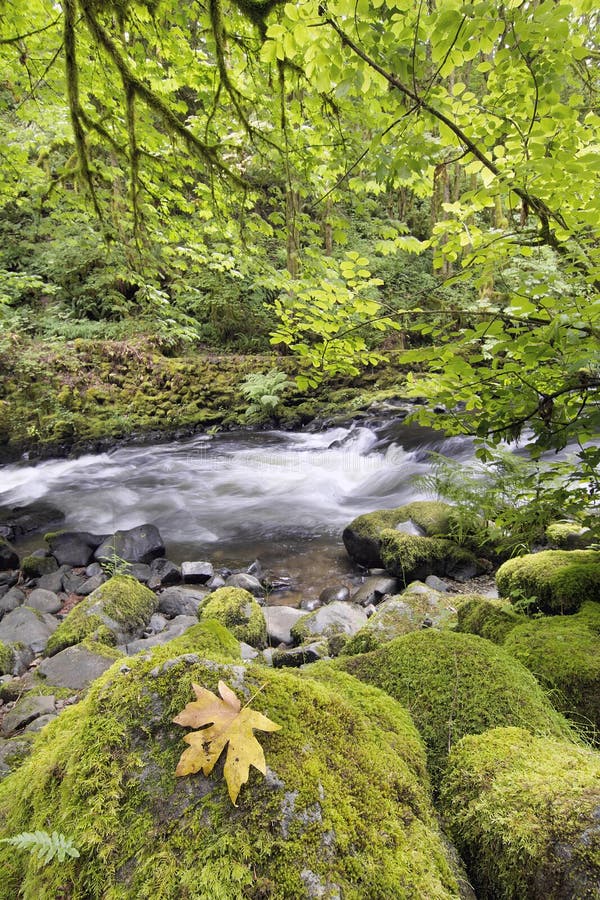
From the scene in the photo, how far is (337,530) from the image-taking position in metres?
7.74

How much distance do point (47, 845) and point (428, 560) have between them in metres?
5.21

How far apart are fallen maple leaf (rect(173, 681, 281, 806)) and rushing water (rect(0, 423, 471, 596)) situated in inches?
186

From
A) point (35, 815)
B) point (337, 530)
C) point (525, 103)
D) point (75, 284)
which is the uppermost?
point (75, 284)

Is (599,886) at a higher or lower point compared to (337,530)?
higher

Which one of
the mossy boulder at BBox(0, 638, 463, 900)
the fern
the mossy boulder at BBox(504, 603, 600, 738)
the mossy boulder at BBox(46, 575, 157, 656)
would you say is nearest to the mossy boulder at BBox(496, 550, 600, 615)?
the mossy boulder at BBox(504, 603, 600, 738)

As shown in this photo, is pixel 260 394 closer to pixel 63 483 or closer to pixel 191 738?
pixel 63 483

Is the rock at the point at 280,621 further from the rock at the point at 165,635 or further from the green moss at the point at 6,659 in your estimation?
the green moss at the point at 6,659

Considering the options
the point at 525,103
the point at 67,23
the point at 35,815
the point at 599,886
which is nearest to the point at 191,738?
Answer: the point at 35,815

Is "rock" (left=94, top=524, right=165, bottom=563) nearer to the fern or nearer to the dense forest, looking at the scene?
the dense forest

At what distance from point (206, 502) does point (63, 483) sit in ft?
12.1

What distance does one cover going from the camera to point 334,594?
5609 mm

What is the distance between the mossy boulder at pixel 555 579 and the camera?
9.62ft

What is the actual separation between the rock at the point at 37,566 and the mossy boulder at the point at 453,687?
5.66 m

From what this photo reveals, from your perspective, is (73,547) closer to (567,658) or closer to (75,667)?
(75,667)
